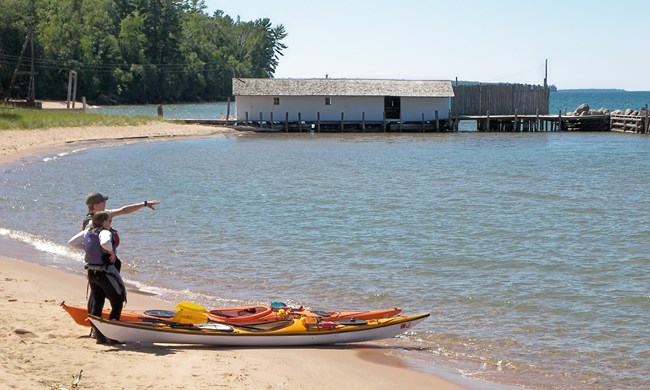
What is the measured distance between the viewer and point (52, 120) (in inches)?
1918

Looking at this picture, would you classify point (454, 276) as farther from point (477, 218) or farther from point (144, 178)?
point (144, 178)

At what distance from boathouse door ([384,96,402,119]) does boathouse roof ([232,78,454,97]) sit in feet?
4.47

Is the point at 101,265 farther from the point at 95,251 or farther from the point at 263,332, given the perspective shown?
the point at 263,332

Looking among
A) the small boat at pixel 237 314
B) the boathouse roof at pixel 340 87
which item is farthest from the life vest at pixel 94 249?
the boathouse roof at pixel 340 87

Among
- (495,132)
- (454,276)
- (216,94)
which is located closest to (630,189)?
(454,276)

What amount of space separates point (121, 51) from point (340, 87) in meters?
61.5

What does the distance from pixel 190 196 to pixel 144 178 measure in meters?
5.47

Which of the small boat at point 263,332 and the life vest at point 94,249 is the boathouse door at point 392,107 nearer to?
the small boat at point 263,332

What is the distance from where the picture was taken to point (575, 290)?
49.5 ft

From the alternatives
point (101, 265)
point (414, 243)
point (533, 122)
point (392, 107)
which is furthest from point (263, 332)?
point (533, 122)

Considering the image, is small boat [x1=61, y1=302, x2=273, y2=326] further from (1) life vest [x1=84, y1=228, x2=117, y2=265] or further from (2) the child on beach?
(1) life vest [x1=84, y1=228, x2=117, y2=265]

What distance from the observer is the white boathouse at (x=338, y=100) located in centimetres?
5988

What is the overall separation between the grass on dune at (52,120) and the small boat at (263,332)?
→ 3516cm

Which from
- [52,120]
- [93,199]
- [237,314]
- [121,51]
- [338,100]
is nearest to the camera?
[93,199]
